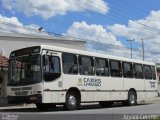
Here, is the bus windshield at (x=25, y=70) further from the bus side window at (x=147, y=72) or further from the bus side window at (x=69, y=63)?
the bus side window at (x=147, y=72)

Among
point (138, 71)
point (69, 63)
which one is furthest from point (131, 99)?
point (69, 63)

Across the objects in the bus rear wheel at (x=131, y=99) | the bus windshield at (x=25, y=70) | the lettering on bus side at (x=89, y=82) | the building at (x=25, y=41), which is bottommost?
the bus rear wheel at (x=131, y=99)

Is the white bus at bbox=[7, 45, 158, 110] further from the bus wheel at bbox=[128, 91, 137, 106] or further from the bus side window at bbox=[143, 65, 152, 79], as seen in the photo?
the bus side window at bbox=[143, 65, 152, 79]

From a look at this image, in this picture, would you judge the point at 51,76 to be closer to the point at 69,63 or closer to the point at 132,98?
the point at 69,63

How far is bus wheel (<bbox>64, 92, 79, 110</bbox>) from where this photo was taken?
2195 cm

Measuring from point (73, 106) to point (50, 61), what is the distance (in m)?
2.84

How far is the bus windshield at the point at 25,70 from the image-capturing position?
20.6 m

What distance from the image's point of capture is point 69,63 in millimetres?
22266

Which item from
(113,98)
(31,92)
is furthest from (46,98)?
(113,98)

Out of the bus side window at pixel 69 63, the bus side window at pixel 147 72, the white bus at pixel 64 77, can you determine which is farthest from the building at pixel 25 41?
the bus side window at pixel 69 63

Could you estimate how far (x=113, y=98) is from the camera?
26.2m

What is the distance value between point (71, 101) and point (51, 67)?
2306 mm

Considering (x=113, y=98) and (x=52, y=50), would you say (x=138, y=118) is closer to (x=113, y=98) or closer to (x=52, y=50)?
(x=52, y=50)

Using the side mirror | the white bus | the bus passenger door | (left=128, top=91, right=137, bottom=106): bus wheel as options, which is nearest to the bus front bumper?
the white bus
